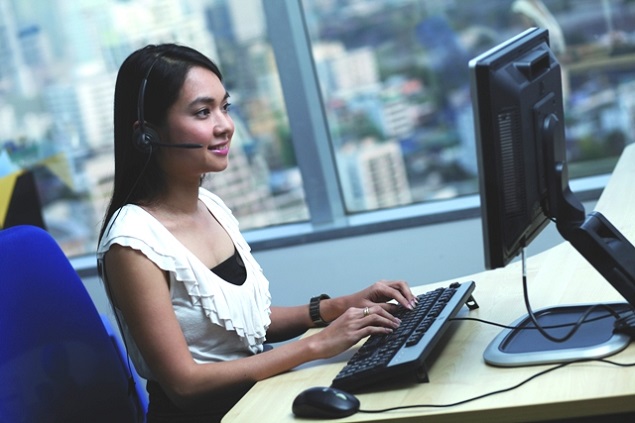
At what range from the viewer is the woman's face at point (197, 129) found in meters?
1.91

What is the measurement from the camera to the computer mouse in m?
1.43

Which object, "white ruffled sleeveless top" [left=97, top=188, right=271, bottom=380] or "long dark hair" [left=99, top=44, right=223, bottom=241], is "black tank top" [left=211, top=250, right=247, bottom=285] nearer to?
"white ruffled sleeveless top" [left=97, top=188, right=271, bottom=380]

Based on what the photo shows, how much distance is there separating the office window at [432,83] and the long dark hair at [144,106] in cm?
158

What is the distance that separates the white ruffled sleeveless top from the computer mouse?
43 centimetres

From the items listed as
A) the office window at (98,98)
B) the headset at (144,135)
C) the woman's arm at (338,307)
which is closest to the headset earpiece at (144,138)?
the headset at (144,135)

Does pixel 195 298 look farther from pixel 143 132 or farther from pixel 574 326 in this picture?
pixel 574 326

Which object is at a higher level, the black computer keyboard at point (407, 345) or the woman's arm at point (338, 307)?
the black computer keyboard at point (407, 345)

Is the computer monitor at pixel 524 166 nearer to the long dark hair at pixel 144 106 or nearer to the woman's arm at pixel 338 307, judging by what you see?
the woman's arm at pixel 338 307

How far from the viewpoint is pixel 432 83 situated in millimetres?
3461

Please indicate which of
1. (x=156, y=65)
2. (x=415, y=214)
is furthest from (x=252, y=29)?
(x=156, y=65)

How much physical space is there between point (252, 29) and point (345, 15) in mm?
367

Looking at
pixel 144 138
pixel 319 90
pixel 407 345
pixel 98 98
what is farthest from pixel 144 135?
pixel 98 98

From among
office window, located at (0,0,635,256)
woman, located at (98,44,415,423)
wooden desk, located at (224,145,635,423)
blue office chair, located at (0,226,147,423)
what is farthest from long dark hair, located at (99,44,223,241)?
office window, located at (0,0,635,256)

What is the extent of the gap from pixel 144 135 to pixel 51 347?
0.50m
